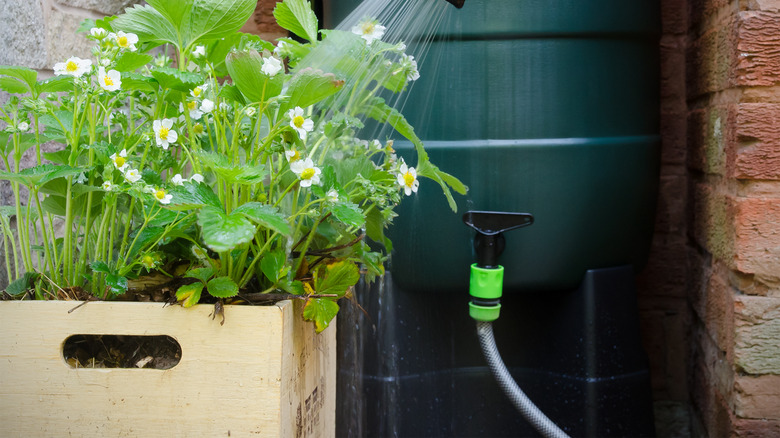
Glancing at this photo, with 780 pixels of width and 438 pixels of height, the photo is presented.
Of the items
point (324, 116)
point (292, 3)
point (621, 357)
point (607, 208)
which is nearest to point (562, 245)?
point (607, 208)

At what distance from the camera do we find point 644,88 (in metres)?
1.24

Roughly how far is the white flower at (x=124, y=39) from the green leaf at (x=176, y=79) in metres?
0.06

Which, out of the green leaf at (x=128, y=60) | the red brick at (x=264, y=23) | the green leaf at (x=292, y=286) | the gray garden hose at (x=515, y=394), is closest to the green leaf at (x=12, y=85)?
the green leaf at (x=128, y=60)

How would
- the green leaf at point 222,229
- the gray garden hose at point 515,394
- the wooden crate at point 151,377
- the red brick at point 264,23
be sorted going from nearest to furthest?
A: the green leaf at point 222,229 → the wooden crate at point 151,377 → the gray garden hose at point 515,394 → the red brick at point 264,23

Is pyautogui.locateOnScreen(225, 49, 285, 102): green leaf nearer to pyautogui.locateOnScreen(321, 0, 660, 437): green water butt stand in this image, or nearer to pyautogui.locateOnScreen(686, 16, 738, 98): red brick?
pyautogui.locateOnScreen(321, 0, 660, 437): green water butt stand

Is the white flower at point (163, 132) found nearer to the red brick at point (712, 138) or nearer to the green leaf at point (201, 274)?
the green leaf at point (201, 274)

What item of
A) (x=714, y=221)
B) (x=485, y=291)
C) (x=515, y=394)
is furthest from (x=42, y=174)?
(x=714, y=221)

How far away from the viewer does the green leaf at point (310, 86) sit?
0.61m

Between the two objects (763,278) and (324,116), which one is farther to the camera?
(763,278)

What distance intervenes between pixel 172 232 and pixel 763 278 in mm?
909

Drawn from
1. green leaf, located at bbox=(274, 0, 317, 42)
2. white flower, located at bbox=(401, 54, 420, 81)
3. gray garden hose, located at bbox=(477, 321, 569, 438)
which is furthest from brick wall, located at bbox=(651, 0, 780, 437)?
green leaf, located at bbox=(274, 0, 317, 42)

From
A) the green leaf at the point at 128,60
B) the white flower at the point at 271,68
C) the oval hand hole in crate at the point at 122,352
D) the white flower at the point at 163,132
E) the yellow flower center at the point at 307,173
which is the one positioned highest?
the green leaf at the point at 128,60

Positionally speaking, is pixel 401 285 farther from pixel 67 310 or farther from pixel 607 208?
pixel 67 310

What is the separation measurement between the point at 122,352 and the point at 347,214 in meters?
0.28
